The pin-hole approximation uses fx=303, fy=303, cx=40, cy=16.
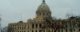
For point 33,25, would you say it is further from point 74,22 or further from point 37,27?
point 74,22

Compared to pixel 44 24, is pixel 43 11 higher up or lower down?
higher up

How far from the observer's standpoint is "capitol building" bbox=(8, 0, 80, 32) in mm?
62594

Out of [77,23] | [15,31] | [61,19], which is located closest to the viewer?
[77,23]

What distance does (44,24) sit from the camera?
6825 cm

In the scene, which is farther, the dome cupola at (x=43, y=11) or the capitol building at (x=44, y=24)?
the dome cupola at (x=43, y=11)

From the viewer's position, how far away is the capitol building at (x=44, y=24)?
2464 inches

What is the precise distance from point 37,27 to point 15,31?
6588mm

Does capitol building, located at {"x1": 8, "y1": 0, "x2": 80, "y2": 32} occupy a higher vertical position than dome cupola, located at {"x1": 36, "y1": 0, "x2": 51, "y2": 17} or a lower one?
lower

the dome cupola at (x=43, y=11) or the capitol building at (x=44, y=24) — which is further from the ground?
the dome cupola at (x=43, y=11)

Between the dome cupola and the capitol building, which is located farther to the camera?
the dome cupola

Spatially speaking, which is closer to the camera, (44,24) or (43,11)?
(44,24)

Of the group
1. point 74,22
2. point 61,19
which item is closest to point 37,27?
point 61,19

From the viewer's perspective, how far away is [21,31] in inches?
2931

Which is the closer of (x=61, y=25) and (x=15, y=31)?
(x=61, y=25)
